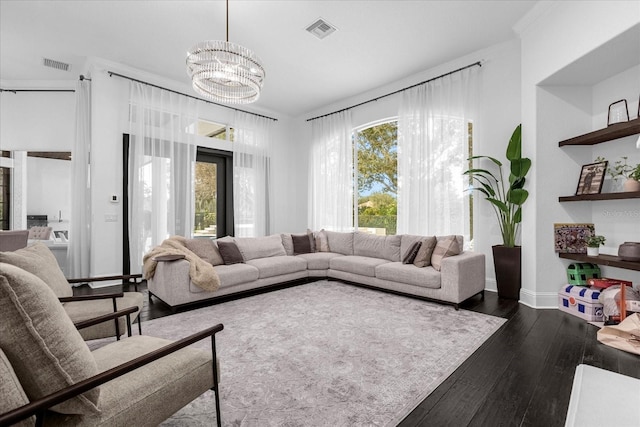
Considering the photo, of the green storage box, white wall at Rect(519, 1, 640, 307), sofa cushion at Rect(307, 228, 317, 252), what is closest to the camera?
the green storage box

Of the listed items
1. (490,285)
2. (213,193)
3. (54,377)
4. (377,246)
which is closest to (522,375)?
(490,285)

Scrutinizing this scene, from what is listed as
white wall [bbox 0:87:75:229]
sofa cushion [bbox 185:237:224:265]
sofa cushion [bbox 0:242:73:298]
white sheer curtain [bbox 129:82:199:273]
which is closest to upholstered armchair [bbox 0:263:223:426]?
sofa cushion [bbox 0:242:73:298]

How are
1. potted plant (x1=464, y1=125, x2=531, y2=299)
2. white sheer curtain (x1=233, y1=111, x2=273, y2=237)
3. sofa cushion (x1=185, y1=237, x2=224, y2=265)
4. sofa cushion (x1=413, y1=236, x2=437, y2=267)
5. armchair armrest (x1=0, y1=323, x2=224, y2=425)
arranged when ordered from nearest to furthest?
armchair armrest (x1=0, y1=323, x2=224, y2=425), potted plant (x1=464, y1=125, x2=531, y2=299), sofa cushion (x1=413, y1=236, x2=437, y2=267), sofa cushion (x1=185, y1=237, x2=224, y2=265), white sheer curtain (x1=233, y1=111, x2=273, y2=237)

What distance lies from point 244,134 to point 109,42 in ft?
8.47

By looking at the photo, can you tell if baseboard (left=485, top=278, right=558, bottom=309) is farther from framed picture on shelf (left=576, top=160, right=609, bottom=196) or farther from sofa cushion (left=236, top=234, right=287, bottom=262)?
sofa cushion (left=236, top=234, right=287, bottom=262)

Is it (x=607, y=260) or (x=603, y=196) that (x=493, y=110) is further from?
(x=607, y=260)

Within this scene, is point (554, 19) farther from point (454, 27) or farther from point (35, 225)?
point (35, 225)

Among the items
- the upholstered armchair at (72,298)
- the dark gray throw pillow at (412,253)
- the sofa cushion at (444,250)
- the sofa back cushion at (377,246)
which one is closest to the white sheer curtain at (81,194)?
the upholstered armchair at (72,298)

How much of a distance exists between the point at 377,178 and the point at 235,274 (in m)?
3.33

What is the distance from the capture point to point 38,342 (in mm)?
938

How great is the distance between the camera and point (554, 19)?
3.26 m

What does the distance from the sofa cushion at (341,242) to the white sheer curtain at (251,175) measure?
1611 mm

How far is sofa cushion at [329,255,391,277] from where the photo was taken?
4.34 meters

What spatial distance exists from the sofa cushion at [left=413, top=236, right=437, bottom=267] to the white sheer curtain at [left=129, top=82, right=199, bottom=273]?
3743 mm
